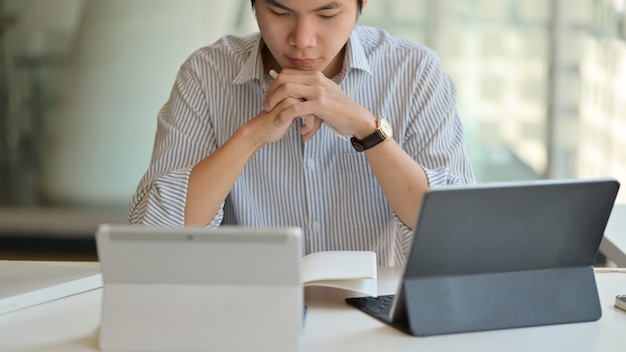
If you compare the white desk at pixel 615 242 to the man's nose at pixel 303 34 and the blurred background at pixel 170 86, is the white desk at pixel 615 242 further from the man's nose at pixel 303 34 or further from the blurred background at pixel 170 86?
the blurred background at pixel 170 86

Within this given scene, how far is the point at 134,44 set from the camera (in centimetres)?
429

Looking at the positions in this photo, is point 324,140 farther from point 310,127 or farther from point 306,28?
point 306,28

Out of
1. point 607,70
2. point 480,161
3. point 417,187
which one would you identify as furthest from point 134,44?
point 417,187

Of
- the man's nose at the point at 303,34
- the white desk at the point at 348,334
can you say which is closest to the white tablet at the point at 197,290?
the white desk at the point at 348,334

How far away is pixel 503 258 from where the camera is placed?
4.44ft

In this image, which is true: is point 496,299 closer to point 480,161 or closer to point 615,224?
point 615,224

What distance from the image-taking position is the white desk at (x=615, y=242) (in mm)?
1880

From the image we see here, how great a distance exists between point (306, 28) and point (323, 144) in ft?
1.02

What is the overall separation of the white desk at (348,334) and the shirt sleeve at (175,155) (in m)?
0.40

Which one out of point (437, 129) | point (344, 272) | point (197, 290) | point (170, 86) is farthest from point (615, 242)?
point (170, 86)

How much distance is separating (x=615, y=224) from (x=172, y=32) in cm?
260

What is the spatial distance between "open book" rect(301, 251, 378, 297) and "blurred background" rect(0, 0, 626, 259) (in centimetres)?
276

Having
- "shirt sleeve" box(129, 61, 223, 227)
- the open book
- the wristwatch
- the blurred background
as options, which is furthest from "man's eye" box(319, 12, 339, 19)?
the blurred background

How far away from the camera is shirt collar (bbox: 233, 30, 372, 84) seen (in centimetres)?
205
